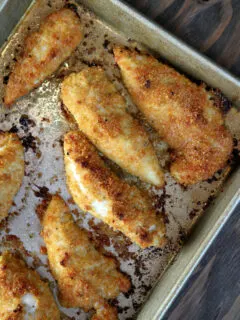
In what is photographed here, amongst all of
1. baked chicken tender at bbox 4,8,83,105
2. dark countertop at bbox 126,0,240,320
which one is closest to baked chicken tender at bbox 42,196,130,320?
dark countertop at bbox 126,0,240,320

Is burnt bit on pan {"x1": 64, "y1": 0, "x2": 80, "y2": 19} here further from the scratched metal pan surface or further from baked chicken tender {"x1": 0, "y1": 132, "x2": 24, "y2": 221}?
baked chicken tender {"x1": 0, "y1": 132, "x2": 24, "y2": 221}

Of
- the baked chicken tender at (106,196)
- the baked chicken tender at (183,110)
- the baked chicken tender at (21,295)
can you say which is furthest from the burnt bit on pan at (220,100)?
the baked chicken tender at (21,295)

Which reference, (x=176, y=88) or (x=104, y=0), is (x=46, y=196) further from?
(x=104, y=0)

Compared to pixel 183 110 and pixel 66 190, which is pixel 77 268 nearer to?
pixel 66 190

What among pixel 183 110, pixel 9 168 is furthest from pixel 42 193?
pixel 183 110

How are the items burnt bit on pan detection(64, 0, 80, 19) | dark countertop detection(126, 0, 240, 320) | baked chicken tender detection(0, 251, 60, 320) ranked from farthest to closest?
burnt bit on pan detection(64, 0, 80, 19)
baked chicken tender detection(0, 251, 60, 320)
dark countertop detection(126, 0, 240, 320)

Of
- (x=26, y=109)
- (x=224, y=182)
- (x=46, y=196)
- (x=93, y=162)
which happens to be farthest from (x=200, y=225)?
(x=26, y=109)

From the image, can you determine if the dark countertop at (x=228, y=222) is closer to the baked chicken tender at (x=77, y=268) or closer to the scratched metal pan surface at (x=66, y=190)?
the scratched metal pan surface at (x=66, y=190)
